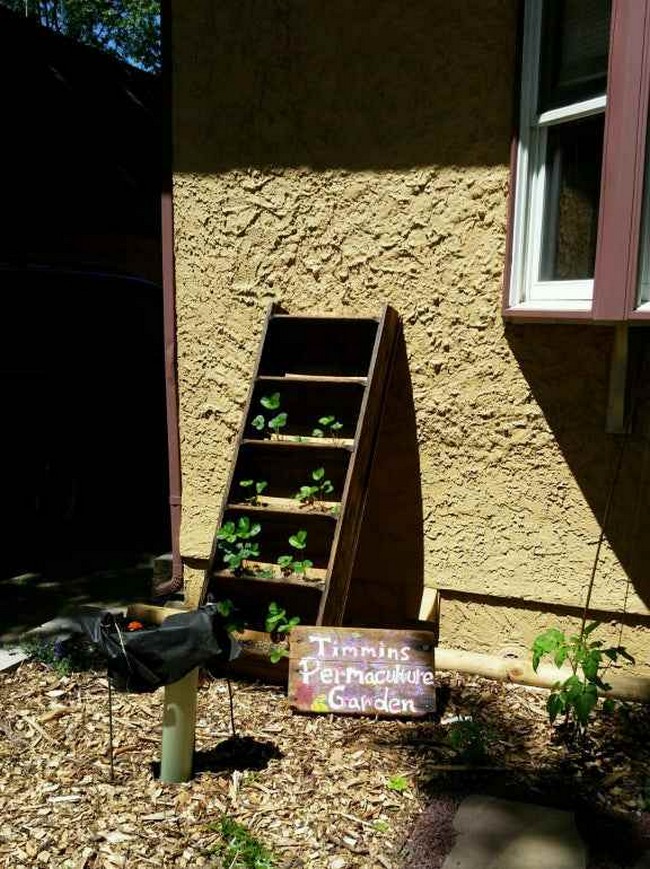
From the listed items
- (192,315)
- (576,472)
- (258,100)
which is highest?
(258,100)

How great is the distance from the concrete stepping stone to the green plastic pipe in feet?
3.15

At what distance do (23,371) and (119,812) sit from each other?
389 centimetres

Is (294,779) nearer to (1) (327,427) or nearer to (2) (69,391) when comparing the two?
(1) (327,427)

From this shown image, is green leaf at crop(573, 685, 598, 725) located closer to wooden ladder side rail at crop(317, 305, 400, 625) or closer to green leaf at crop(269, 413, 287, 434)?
wooden ladder side rail at crop(317, 305, 400, 625)

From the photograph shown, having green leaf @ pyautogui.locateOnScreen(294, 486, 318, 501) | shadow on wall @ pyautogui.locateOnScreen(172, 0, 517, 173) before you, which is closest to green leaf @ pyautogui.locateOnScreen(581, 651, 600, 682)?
green leaf @ pyautogui.locateOnScreen(294, 486, 318, 501)

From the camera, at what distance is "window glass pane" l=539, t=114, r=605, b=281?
3.39 m

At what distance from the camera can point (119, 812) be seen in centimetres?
275

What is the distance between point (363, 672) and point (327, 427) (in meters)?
1.28

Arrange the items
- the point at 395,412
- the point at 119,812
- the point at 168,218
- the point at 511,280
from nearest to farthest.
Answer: the point at 119,812 < the point at 511,280 < the point at 395,412 < the point at 168,218

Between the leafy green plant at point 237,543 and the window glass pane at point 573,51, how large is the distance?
2.22 metres

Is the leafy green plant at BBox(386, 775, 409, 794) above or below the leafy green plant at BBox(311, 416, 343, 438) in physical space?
below

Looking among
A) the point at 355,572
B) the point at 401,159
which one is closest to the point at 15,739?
the point at 355,572

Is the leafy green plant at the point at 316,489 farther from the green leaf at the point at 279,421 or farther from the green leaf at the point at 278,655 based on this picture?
the green leaf at the point at 278,655

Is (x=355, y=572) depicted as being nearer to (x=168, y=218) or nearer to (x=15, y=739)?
(x=15, y=739)
